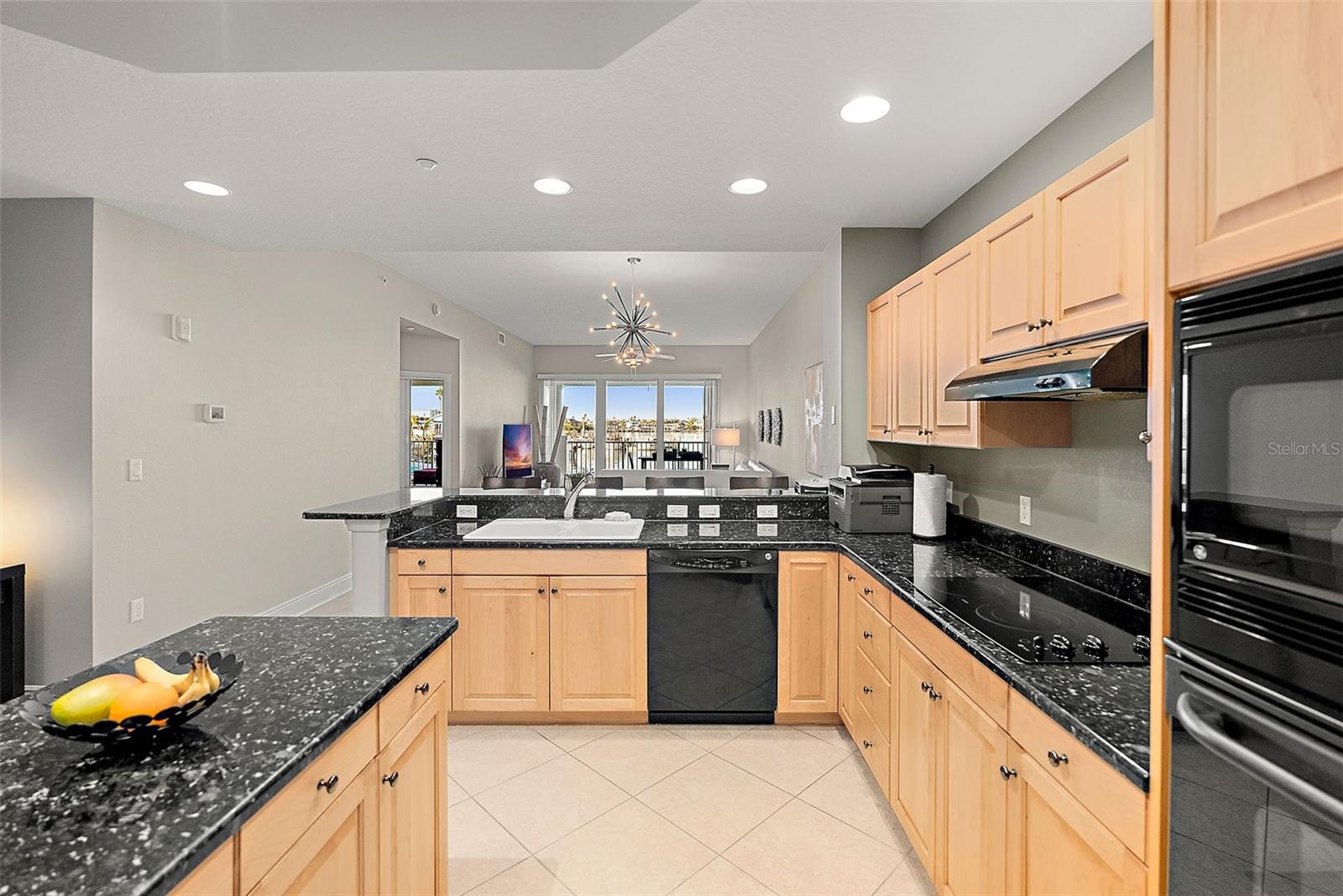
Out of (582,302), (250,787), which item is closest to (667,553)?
(250,787)

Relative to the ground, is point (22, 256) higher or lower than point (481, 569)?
higher

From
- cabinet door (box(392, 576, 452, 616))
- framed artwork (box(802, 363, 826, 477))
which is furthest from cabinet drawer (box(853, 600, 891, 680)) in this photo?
framed artwork (box(802, 363, 826, 477))

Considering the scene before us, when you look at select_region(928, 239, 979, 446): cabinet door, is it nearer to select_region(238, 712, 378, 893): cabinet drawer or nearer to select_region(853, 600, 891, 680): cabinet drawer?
select_region(853, 600, 891, 680): cabinet drawer

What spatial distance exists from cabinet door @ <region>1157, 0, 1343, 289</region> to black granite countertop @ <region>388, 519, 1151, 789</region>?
2.49 ft

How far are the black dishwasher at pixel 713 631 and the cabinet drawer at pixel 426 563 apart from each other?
3.07 feet

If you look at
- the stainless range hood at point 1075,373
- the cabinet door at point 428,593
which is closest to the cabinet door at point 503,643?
the cabinet door at point 428,593

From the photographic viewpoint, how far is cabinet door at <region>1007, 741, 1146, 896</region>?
1064mm

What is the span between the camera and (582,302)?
7500mm

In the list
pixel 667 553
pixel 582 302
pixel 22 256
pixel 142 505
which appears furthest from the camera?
pixel 582 302

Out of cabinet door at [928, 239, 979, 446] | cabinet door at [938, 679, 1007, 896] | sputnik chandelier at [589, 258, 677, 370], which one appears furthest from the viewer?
sputnik chandelier at [589, 258, 677, 370]

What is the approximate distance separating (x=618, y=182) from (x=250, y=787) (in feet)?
8.31

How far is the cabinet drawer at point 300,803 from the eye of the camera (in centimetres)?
89

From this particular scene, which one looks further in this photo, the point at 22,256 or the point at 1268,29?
the point at 22,256

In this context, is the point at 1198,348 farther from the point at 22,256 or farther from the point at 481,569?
the point at 22,256
